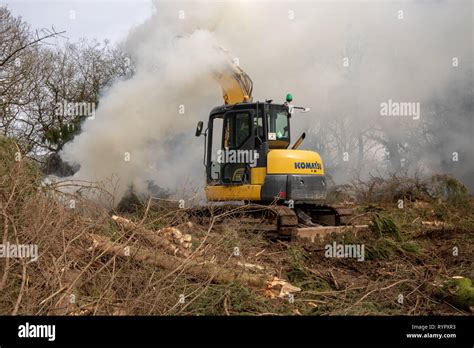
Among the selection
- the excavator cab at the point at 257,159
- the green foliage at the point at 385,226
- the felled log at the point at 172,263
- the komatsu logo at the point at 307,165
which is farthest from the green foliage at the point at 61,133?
the felled log at the point at 172,263

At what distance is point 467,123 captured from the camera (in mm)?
20875

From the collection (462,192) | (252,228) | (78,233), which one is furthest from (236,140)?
(462,192)

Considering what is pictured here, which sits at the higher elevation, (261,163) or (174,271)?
(261,163)

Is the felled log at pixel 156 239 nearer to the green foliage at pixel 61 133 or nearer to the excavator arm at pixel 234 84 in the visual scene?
the excavator arm at pixel 234 84

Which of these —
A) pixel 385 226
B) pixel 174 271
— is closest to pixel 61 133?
pixel 385 226

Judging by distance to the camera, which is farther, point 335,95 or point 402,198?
point 335,95

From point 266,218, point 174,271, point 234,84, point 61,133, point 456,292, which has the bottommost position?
point 456,292

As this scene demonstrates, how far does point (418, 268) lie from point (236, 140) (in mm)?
4519

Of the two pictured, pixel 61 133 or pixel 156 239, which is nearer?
pixel 156 239

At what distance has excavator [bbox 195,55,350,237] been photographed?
11508 mm

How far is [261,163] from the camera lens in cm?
1162

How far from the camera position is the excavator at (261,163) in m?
11.5

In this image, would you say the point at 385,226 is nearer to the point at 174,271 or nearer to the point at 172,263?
the point at 172,263

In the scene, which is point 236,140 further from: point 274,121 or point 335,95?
point 335,95
